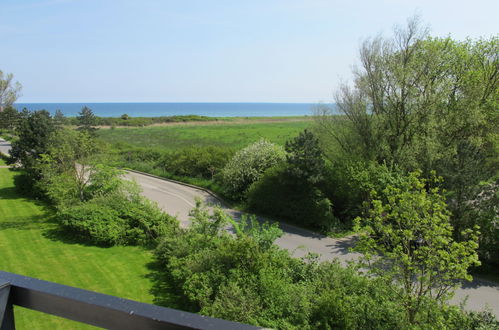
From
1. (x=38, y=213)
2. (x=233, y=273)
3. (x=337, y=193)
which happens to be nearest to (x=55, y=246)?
(x=38, y=213)

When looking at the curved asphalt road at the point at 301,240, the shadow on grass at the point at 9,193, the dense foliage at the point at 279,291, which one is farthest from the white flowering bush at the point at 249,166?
the shadow on grass at the point at 9,193

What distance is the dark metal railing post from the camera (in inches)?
61.5

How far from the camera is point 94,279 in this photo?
589 inches

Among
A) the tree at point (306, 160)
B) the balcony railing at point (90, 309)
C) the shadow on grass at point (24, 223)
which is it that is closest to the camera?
the balcony railing at point (90, 309)

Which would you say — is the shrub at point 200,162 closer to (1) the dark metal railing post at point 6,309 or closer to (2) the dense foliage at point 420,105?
(2) the dense foliage at point 420,105

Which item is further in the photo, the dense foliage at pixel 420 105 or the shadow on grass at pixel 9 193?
the shadow on grass at pixel 9 193

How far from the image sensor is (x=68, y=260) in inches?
664

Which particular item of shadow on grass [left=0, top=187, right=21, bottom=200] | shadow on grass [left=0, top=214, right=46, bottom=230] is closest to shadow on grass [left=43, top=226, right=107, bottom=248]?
shadow on grass [left=0, top=214, right=46, bottom=230]

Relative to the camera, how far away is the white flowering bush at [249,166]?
2861cm

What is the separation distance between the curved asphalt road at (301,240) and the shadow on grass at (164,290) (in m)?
3.76

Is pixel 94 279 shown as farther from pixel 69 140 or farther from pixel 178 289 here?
pixel 69 140

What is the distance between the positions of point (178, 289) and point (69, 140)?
46.5 feet

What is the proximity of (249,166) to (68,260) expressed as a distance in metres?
15.2

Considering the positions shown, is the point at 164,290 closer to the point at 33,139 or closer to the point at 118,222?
the point at 118,222
